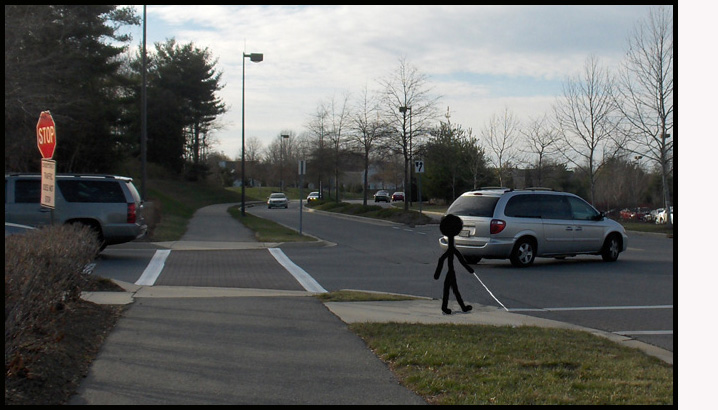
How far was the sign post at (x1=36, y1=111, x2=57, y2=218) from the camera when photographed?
9.38 m

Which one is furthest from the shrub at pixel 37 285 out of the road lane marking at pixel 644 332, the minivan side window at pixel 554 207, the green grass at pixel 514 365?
the minivan side window at pixel 554 207

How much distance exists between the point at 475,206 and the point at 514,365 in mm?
9687

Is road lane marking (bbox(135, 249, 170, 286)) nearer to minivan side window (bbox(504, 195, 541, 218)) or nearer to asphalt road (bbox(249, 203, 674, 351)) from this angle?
asphalt road (bbox(249, 203, 674, 351))

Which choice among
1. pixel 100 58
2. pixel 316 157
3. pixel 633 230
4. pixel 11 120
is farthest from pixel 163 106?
pixel 633 230

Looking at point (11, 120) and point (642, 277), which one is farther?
point (11, 120)

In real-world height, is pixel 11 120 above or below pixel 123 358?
above

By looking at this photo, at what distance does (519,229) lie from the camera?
1544cm

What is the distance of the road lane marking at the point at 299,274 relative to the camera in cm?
1249

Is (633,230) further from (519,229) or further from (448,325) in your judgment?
(448,325)

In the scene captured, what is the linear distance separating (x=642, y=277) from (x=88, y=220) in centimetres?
1287

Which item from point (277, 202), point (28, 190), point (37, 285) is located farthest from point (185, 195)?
point (37, 285)

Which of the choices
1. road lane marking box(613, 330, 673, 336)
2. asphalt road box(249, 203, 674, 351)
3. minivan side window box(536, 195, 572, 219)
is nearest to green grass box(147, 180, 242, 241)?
asphalt road box(249, 203, 674, 351)

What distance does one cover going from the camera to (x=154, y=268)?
15320 mm

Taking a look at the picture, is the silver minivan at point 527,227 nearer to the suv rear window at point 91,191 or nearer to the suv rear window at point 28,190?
the suv rear window at point 91,191
